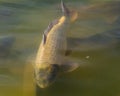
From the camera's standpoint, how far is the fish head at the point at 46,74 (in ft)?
11.1

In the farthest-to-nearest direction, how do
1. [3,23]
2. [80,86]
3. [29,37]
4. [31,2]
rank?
[31,2] < [3,23] < [29,37] < [80,86]

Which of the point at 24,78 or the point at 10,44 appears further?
the point at 10,44

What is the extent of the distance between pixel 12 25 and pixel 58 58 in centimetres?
169

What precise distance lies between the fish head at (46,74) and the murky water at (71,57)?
11 cm

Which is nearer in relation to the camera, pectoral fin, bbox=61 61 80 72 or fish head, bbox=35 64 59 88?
fish head, bbox=35 64 59 88

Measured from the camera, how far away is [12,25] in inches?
206

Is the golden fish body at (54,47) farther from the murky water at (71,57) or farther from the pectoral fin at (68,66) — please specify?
the murky water at (71,57)

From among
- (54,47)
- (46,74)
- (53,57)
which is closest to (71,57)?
(54,47)

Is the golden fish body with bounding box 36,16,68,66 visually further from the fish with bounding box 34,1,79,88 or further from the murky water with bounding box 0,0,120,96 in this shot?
the murky water with bounding box 0,0,120,96

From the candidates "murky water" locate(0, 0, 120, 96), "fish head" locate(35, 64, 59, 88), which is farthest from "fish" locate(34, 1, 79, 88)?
"murky water" locate(0, 0, 120, 96)

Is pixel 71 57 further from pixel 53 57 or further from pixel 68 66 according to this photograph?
pixel 53 57

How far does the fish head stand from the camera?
3389mm

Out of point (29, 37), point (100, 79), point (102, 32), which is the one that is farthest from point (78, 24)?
point (100, 79)

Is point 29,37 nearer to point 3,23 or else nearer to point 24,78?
point 3,23
